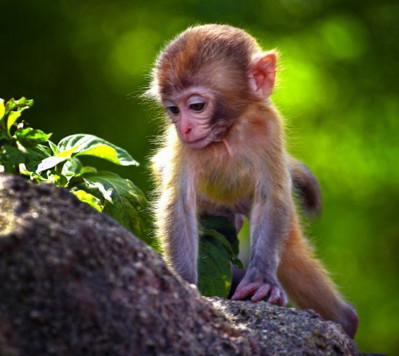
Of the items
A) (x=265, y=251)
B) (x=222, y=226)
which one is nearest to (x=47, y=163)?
(x=265, y=251)

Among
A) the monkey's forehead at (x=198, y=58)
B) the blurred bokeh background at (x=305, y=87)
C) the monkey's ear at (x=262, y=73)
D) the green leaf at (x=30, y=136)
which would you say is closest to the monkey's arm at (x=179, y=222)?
the monkey's forehead at (x=198, y=58)

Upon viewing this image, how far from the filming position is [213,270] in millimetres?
→ 4266

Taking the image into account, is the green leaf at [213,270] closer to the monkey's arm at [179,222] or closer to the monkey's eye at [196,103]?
the monkey's arm at [179,222]

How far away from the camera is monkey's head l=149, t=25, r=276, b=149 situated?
4.36m

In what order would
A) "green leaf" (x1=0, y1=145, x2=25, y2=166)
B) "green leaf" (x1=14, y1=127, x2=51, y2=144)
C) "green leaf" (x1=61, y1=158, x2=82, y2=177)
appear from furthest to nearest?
"green leaf" (x1=61, y1=158, x2=82, y2=177) < "green leaf" (x1=14, y1=127, x2=51, y2=144) < "green leaf" (x1=0, y1=145, x2=25, y2=166)

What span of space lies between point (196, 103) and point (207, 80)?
0.13 meters

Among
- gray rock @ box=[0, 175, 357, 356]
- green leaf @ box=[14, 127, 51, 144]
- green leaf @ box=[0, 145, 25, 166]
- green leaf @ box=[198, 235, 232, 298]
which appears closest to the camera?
gray rock @ box=[0, 175, 357, 356]

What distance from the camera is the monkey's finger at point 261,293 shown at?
152 inches

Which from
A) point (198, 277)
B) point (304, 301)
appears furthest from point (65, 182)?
point (304, 301)

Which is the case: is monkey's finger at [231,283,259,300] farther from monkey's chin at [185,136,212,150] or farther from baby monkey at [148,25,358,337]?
monkey's chin at [185,136,212,150]

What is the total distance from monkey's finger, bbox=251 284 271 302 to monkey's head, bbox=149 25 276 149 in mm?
764

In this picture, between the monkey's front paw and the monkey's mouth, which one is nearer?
the monkey's front paw

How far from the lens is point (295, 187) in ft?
17.0

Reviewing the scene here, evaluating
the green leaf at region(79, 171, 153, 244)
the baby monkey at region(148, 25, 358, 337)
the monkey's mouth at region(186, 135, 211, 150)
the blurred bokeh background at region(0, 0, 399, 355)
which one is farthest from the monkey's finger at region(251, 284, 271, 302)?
the blurred bokeh background at region(0, 0, 399, 355)
